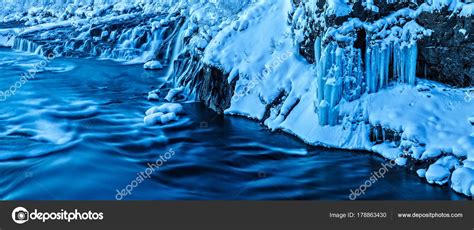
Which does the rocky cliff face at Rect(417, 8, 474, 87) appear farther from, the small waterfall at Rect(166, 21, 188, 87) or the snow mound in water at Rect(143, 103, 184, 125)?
the small waterfall at Rect(166, 21, 188, 87)

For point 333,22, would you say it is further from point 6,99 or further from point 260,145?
point 6,99

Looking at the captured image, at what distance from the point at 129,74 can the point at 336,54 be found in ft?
38.0

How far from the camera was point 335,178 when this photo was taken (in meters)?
10.3

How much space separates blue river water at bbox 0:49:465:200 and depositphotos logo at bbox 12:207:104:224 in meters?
2.92

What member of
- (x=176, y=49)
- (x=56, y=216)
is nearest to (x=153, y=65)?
(x=176, y=49)
